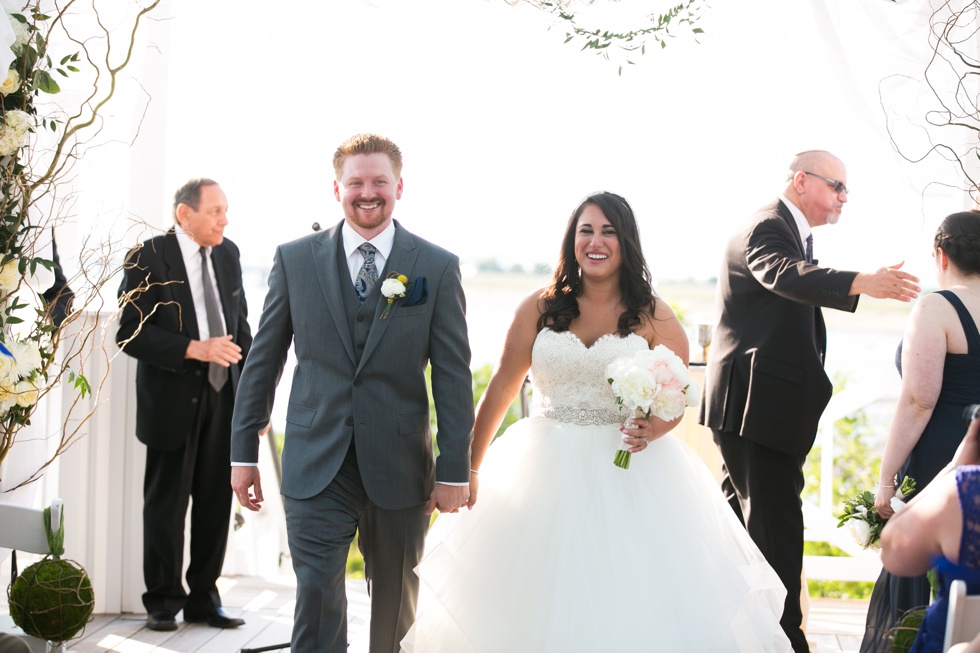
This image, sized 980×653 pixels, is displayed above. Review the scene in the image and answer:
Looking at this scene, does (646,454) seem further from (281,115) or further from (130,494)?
(281,115)

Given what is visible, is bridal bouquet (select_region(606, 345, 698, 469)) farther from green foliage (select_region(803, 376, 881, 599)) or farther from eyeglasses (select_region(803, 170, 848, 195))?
green foliage (select_region(803, 376, 881, 599))

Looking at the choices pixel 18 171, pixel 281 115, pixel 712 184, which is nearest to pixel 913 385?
pixel 18 171

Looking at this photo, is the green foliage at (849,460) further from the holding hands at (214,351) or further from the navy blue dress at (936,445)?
the holding hands at (214,351)

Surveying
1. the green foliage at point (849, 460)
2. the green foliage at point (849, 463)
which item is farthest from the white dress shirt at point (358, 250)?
the green foliage at point (849, 460)

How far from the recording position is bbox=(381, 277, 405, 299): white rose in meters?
3.08

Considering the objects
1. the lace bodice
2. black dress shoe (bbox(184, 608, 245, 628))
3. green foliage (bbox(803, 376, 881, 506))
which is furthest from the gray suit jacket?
green foliage (bbox(803, 376, 881, 506))

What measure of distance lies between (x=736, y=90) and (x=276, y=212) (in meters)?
5.50

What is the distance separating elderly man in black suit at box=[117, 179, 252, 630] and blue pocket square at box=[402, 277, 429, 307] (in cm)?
162

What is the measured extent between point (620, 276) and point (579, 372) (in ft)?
Answer: 1.26

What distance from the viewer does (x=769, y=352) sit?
411 cm

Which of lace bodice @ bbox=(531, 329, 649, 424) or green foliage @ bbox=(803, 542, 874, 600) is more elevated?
lace bodice @ bbox=(531, 329, 649, 424)

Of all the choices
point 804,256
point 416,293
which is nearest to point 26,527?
point 416,293

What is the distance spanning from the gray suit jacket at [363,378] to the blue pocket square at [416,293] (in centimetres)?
3

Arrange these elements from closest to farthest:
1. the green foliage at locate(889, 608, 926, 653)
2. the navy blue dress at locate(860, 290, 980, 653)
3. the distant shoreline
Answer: the green foliage at locate(889, 608, 926, 653) → the navy blue dress at locate(860, 290, 980, 653) → the distant shoreline
